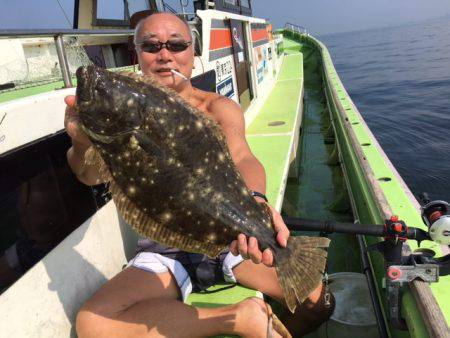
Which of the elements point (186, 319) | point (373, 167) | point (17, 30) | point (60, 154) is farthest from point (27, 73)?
point (373, 167)

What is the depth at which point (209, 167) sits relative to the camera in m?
1.79

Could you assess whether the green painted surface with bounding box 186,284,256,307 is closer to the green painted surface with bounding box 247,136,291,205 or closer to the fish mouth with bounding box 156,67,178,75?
the green painted surface with bounding box 247,136,291,205

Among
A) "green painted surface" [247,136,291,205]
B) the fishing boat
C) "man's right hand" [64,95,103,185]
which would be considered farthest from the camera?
"green painted surface" [247,136,291,205]

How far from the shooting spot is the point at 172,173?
1.72 m

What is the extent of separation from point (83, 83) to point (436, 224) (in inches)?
79.7

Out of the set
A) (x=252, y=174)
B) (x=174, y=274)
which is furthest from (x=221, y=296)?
(x=252, y=174)

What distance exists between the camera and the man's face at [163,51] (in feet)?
7.95

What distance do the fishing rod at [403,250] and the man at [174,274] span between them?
0.70 m

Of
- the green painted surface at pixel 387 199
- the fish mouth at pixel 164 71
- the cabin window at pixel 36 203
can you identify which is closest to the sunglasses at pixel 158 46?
the fish mouth at pixel 164 71

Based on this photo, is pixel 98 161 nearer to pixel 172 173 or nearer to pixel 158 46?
pixel 172 173

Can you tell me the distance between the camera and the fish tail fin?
1.91 m

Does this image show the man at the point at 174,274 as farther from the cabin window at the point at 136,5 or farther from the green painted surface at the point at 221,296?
the cabin window at the point at 136,5

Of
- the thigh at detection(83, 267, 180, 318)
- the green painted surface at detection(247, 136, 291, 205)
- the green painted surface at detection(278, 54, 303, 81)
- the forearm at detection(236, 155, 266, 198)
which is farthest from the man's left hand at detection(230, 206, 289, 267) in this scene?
the green painted surface at detection(278, 54, 303, 81)

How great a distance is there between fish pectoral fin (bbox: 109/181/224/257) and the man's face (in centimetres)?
95
